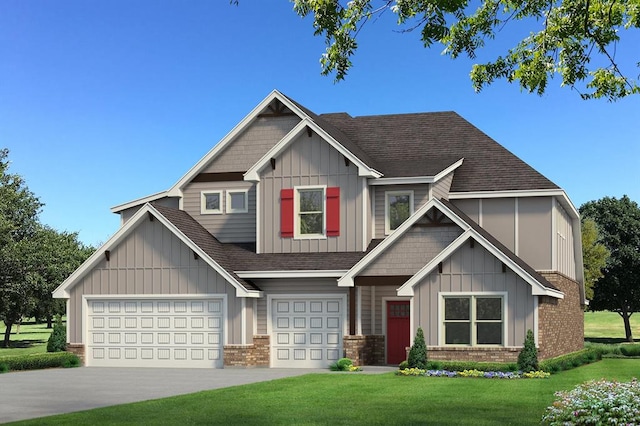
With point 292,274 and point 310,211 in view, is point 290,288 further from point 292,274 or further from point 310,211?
point 310,211

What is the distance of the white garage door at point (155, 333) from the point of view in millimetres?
32094

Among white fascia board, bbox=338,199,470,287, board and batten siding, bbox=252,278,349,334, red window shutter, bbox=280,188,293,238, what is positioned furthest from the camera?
red window shutter, bbox=280,188,293,238

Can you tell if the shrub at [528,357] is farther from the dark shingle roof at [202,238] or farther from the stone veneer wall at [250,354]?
the dark shingle roof at [202,238]

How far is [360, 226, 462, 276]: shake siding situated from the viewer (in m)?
29.7

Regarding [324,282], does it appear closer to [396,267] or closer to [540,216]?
[396,267]

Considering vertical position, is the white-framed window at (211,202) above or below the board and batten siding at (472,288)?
above

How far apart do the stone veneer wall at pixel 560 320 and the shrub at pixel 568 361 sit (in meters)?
0.33

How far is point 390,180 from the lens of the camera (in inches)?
1268

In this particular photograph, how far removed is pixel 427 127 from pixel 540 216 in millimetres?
6682

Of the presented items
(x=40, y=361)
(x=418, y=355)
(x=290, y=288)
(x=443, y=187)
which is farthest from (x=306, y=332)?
(x=40, y=361)

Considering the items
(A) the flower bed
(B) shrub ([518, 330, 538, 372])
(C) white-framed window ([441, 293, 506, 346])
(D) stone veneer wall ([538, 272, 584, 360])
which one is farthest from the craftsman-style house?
(A) the flower bed

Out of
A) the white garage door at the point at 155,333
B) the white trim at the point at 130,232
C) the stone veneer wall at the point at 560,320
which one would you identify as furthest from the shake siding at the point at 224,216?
the stone veneer wall at the point at 560,320

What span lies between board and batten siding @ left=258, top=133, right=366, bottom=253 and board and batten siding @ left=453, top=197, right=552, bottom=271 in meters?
4.72

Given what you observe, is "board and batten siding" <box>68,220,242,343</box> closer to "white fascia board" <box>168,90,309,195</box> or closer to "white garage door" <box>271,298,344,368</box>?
"white garage door" <box>271,298,344,368</box>
